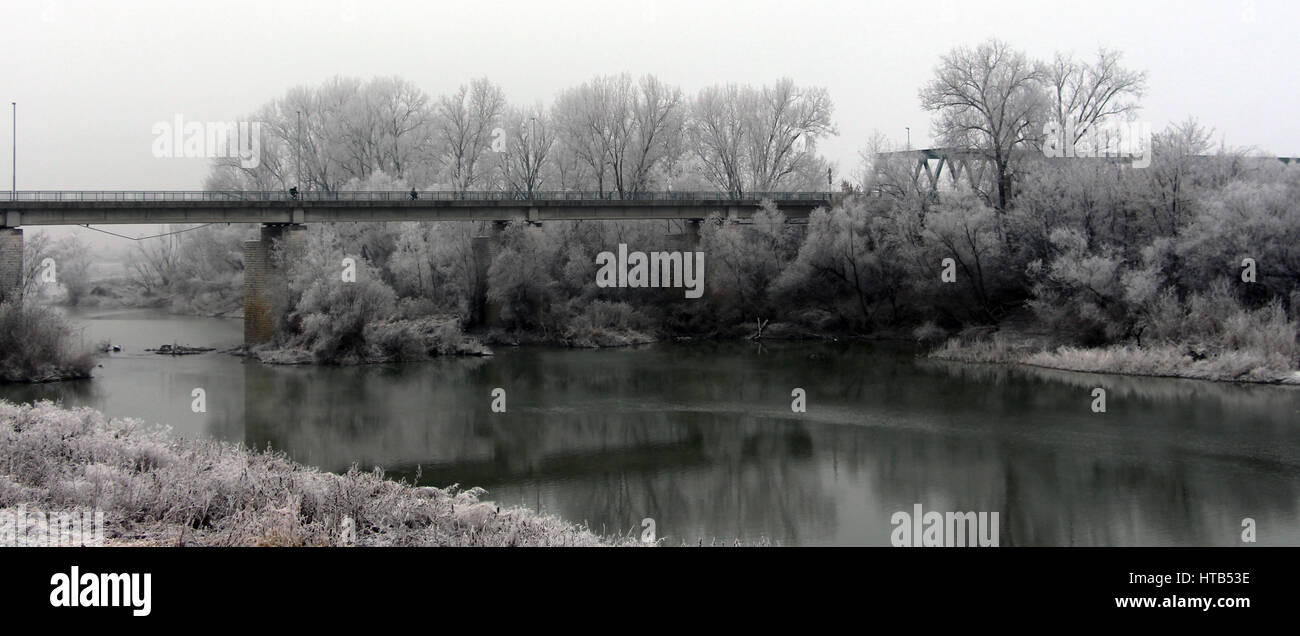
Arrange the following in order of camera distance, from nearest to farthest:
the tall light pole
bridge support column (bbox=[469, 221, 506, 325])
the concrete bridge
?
1. the concrete bridge
2. bridge support column (bbox=[469, 221, 506, 325])
3. the tall light pole

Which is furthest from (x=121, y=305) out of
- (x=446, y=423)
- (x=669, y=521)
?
(x=669, y=521)

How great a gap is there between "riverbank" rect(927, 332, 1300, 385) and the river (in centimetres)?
113

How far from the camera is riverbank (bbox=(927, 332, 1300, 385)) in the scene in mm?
30891

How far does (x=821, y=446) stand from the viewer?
23016mm

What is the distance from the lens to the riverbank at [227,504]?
10.0 m

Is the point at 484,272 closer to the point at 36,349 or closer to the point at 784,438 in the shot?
the point at 36,349

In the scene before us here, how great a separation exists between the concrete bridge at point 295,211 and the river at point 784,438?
7.50m

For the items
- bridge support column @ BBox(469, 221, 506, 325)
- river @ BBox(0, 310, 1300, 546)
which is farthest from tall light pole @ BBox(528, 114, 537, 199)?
river @ BBox(0, 310, 1300, 546)

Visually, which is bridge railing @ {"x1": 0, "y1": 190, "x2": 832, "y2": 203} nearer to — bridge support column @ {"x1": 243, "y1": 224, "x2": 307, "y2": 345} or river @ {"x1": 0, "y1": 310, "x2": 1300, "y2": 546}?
bridge support column @ {"x1": 243, "y1": 224, "x2": 307, "y2": 345}

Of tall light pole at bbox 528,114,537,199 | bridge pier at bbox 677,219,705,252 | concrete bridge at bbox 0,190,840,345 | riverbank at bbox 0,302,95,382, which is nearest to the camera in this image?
riverbank at bbox 0,302,95,382

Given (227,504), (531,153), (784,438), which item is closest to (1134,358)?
(784,438)

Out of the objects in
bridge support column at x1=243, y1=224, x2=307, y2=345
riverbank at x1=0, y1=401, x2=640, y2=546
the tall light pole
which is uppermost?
the tall light pole
